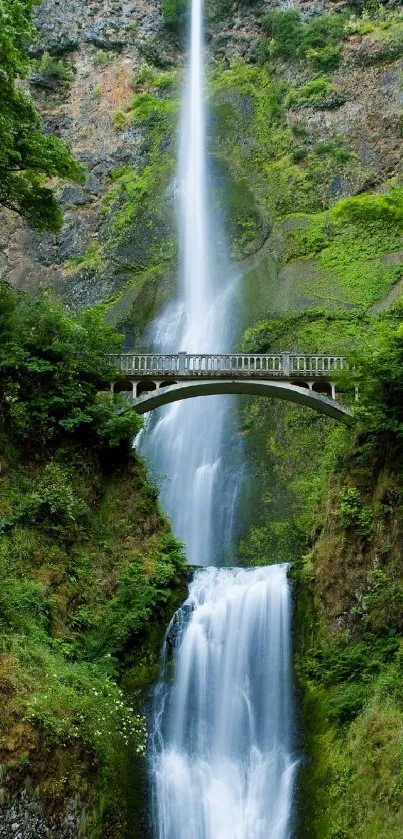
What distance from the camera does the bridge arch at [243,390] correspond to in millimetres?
18547

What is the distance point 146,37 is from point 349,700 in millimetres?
43182

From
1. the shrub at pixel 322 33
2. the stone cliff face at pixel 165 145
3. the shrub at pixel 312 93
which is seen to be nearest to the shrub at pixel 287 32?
the shrub at pixel 322 33

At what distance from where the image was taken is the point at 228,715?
46.4 feet

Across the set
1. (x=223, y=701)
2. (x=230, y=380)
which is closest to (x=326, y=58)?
(x=230, y=380)

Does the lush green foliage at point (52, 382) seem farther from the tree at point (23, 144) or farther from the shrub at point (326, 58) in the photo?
the shrub at point (326, 58)

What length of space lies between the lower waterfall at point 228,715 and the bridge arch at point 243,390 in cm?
412

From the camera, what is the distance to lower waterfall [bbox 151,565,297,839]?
12406 millimetres

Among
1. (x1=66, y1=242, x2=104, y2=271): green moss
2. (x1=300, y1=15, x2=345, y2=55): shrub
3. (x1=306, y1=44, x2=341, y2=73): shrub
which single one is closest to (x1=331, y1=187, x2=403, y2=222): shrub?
(x1=66, y1=242, x2=104, y2=271): green moss

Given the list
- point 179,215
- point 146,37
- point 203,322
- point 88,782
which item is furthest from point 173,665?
point 146,37

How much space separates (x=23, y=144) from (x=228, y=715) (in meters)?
11.8

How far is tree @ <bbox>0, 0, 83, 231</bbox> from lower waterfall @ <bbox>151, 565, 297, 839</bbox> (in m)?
9.31

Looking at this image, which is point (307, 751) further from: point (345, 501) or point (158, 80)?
point (158, 80)

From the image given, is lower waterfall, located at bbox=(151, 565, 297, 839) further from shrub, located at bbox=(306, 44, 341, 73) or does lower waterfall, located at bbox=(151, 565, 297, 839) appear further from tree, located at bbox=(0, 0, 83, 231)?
shrub, located at bbox=(306, 44, 341, 73)

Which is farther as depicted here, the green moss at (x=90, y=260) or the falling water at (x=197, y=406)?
the green moss at (x=90, y=260)
